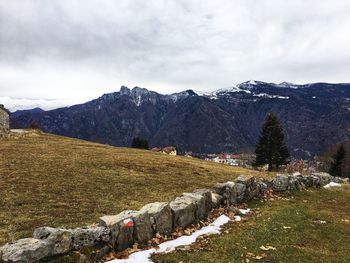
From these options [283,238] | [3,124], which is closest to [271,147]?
[3,124]

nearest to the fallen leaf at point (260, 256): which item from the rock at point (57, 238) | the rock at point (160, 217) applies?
the rock at point (160, 217)

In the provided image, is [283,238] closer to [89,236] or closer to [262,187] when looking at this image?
[89,236]

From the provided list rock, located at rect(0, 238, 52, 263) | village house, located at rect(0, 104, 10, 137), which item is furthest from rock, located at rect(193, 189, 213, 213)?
village house, located at rect(0, 104, 10, 137)

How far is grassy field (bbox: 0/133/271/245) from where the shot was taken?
2220 cm

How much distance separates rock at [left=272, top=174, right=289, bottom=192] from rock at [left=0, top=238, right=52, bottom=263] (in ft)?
89.8

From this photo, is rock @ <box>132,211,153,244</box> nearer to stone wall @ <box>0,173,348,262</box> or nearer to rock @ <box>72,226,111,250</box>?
stone wall @ <box>0,173,348,262</box>

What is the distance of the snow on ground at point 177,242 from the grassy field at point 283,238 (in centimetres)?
55

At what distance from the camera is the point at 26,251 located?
13.5 meters

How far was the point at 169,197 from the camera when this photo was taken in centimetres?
2959

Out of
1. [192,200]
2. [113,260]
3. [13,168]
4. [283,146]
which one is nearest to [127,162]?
[13,168]

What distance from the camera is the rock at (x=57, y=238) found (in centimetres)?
1471

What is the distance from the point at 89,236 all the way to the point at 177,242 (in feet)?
16.2

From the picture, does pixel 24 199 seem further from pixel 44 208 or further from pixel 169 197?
pixel 169 197

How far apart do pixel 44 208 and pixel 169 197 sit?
9.71 m
